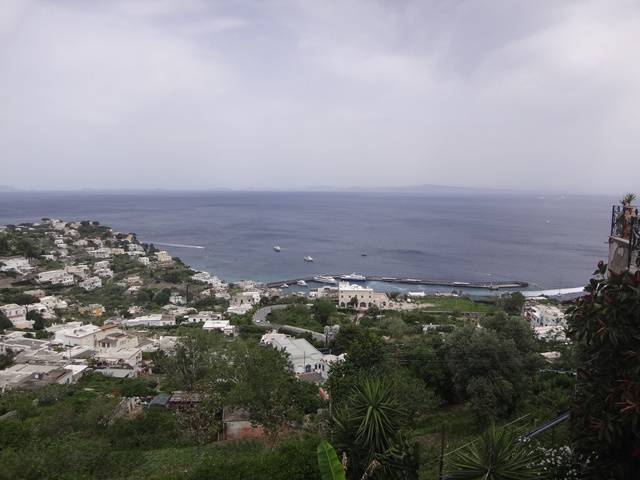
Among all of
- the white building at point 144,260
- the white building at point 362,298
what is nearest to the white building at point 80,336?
the white building at point 362,298

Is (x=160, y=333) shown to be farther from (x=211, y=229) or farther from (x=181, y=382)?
(x=211, y=229)

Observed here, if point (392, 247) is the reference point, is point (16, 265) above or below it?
below

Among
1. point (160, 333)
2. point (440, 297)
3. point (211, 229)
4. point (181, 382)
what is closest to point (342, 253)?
point (440, 297)

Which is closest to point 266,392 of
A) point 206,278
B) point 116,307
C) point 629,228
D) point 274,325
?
point 629,228

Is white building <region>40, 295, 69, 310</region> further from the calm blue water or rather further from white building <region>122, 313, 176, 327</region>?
the calm blue water

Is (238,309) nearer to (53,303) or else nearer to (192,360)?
(53,303)

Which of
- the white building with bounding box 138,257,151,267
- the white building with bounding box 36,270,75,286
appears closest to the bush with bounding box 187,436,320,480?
the white building with bounding box 36,270,75,286
